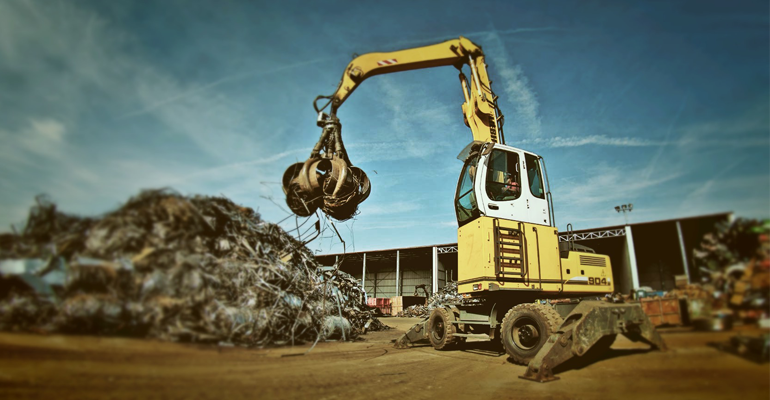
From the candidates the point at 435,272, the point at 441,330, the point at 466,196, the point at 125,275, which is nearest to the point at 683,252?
the point at 125,275

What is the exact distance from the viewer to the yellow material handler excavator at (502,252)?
416 centimetres

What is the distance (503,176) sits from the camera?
20.6 feet

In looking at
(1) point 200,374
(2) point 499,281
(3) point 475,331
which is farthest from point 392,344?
(1) point 200,374

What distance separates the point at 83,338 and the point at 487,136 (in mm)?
7037

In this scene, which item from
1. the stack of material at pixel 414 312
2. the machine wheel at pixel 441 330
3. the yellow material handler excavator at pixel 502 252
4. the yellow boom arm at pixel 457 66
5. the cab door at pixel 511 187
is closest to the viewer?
the yellow material handler excavator at pixel 502 252

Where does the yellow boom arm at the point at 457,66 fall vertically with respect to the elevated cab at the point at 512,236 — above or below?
above

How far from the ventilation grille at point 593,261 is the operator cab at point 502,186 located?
83 centimetres

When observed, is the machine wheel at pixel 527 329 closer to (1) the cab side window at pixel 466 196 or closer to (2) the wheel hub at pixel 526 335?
(2) the wheel hub at pixel 526 335

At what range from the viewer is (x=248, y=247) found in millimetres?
2834

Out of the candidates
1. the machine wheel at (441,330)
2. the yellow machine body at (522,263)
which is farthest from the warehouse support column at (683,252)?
the machine wheel at (441,330)

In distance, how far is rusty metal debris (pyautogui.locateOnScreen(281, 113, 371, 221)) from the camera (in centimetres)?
512

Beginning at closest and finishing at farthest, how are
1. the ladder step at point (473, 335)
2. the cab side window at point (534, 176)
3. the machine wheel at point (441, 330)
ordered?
the cab side window at point (534, 176) < the machine wheel at point (441, 330) < the ladder step at point (473, 335)

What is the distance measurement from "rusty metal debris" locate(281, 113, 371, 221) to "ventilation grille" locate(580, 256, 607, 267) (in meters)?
3.89

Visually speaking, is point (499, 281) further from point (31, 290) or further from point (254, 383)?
point (31, 290)
